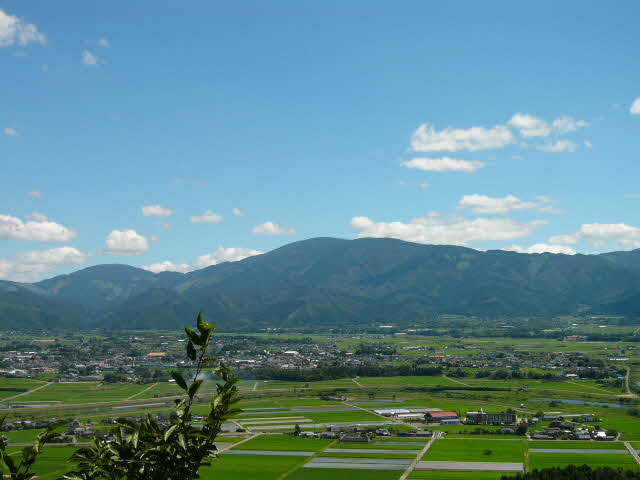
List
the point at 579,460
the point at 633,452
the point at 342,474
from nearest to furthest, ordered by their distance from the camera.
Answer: the point at 342,474
the point at 579,460
the point at 633,452

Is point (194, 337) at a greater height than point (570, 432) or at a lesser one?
greater

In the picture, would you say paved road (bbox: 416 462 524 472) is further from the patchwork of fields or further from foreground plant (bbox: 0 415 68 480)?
foreground plant (bbox: 0 415 68 480)

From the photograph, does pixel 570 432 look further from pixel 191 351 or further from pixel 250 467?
pixel 191 351

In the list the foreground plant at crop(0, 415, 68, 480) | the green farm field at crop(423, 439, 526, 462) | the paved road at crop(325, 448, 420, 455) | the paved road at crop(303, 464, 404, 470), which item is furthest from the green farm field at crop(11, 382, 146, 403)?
the foreground plant at crop(0, 415, 68, 480)

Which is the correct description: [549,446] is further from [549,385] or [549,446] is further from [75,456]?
[75,456]

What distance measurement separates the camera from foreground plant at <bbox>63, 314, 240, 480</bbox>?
226 inches

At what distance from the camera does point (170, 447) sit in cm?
592

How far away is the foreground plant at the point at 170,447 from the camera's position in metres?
5.74

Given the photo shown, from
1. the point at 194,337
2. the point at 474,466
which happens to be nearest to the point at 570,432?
the point at 474,466

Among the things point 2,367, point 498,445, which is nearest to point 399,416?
point 498,445

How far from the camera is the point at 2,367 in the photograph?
12912cm

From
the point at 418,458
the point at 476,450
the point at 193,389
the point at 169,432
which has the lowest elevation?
the point at 476,450

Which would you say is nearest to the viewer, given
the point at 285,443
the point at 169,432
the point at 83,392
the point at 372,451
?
the point at 169,432

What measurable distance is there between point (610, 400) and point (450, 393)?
22296mm
